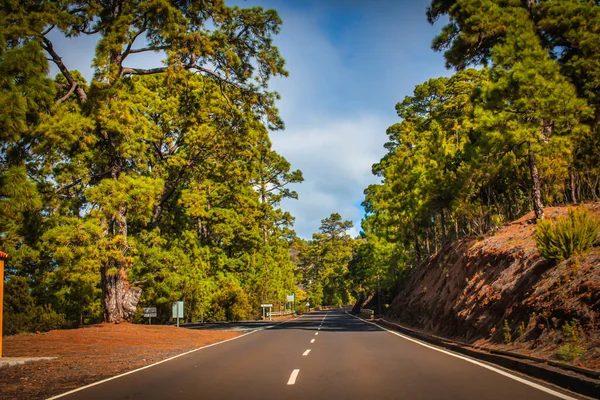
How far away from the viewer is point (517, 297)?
552 inches

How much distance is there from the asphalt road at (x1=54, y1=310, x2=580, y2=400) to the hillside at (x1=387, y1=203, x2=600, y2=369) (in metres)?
1.85

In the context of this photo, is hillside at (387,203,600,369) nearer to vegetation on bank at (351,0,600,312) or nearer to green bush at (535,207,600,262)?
green bush at (535,207,600,262)

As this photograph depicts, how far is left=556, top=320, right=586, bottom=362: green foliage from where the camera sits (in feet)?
30.1

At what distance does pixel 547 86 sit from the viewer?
15984mm

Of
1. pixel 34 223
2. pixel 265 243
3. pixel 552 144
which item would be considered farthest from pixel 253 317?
pixel 552 144

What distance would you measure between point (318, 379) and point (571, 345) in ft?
16.0

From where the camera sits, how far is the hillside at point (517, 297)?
10734mm

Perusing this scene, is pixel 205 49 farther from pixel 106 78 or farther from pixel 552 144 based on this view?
pixel 552 144

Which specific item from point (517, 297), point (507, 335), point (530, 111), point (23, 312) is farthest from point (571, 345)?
point (23, 312)

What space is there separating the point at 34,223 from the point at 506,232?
20524 millimetres

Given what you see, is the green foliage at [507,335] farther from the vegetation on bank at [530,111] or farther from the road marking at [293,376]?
the road marking at [293,376]

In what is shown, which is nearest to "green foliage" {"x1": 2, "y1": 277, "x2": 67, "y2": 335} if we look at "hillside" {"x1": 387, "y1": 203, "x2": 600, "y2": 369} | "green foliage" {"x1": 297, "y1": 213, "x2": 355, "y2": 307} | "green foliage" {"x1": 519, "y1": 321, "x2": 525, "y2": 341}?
"hillside" {"x1": 387, "y1": 203, "x2": 600, "y2": 369}

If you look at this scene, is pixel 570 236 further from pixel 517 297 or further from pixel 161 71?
pixel 161 71

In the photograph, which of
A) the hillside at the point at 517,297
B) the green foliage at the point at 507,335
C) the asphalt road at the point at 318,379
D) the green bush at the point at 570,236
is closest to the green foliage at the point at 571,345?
the hillside at the point at 517,297
